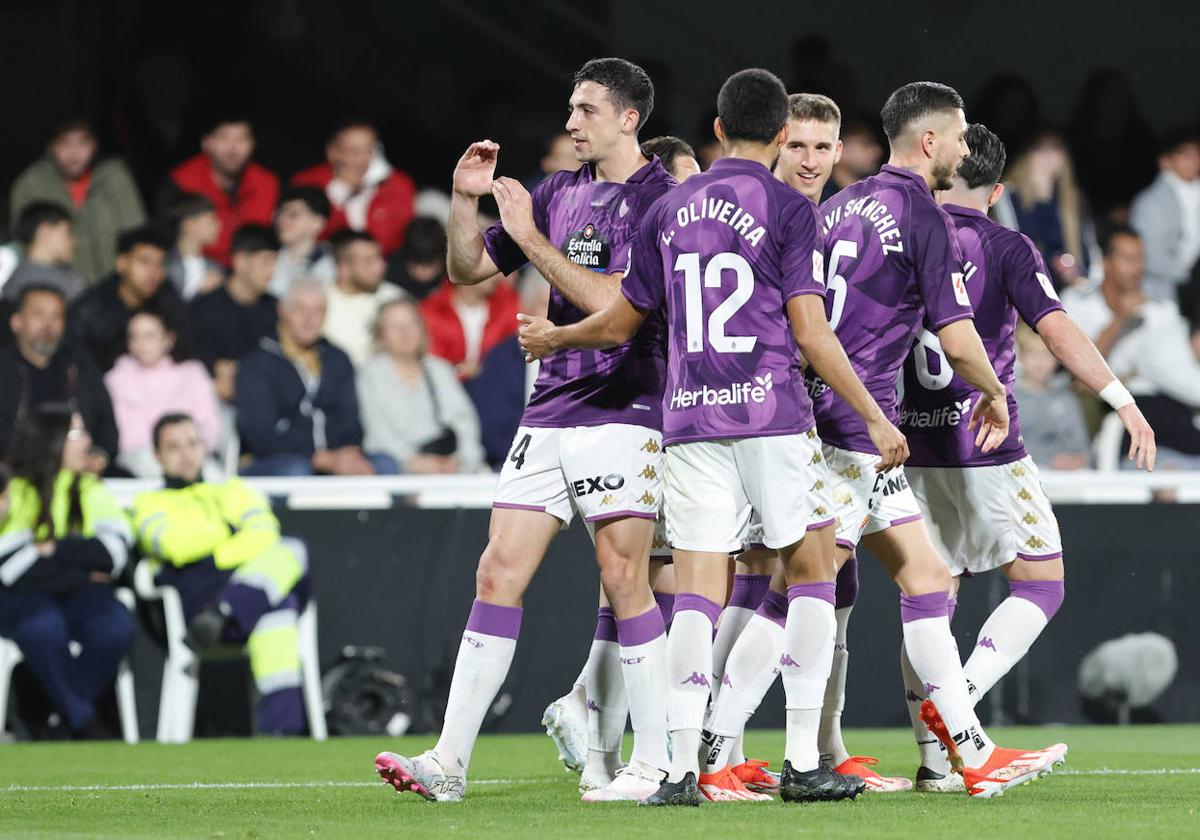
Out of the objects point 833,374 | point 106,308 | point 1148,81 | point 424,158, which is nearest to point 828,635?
point 833,374

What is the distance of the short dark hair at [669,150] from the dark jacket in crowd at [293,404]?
4.58 m

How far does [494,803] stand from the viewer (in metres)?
6.69

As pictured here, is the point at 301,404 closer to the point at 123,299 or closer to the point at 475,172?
the point at 123,299

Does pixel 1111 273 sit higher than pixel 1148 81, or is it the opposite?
pixel 1148 81

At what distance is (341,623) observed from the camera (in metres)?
10.8

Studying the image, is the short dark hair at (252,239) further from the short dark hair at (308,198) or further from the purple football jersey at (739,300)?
the purple football jersey at (739,300)

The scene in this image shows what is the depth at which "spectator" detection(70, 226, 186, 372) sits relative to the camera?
40.2 ft

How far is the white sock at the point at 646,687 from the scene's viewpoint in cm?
657

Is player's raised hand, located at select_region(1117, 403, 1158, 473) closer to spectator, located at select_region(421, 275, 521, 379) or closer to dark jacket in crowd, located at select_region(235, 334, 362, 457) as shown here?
dark jacket in crowd, located at select_region(235, 334, 362, 457)

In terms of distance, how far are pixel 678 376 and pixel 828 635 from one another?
3.16 ft

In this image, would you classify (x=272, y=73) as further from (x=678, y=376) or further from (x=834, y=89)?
(x=678, y=376)

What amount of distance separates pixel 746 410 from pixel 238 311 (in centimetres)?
699

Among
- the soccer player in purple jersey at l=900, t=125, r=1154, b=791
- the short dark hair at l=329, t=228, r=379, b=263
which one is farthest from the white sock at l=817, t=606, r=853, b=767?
the short dark hair at l=329, t=228, r=379, b=263

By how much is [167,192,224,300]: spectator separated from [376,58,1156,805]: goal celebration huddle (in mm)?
6058
